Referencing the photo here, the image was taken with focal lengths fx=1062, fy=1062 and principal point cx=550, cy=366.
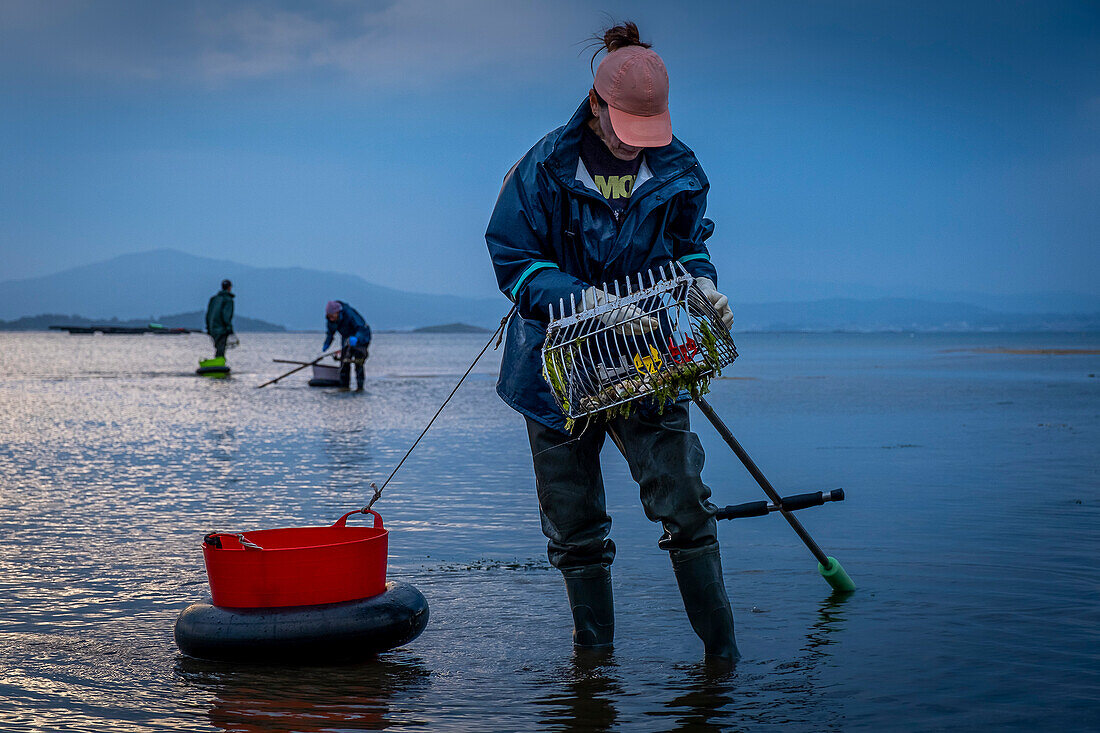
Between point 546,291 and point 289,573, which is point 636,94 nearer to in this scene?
point 546,291

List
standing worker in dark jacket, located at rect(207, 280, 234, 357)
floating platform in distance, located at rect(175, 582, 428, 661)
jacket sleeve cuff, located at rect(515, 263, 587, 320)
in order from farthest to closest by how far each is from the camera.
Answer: standing worker in dark jacket, located at rect(207, 280, 234, 357), floating platform in distance, located at rect(175, 582, 428, 661), jacket sleeve cuff, located at rect(515, 263, 587, 320)

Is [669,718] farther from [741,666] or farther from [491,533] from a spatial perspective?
[491,533]

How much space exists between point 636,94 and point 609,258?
555mm

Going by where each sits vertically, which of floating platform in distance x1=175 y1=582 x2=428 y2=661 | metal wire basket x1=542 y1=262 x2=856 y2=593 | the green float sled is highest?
metal wire basket x1=542 y1=262 x2=856 y2=593

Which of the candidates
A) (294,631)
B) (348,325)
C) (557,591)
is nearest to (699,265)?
(557,591)

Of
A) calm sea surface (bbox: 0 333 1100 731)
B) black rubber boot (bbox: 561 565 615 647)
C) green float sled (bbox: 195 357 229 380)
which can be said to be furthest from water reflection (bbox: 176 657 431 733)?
green float sled (bbox: 195 357 229 380)

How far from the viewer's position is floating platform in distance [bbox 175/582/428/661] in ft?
12.0

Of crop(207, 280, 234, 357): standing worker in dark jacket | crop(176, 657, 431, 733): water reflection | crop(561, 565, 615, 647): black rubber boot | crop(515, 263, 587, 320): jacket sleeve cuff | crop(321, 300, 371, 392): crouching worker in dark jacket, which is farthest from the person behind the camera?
crop(207, 280, 234, 357): standing worker in dark jacket

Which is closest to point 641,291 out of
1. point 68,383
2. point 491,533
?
point 491,533

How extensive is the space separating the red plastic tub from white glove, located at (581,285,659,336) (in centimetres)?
122

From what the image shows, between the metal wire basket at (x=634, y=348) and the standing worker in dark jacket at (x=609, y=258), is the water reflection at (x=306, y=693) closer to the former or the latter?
the standing worker in dark jacket at (x=609, y=258)

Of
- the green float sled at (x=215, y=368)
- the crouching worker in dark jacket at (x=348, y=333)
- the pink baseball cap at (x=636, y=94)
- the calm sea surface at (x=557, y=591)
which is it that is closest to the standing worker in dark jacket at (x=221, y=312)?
the green float sled at (x=215, y=368)

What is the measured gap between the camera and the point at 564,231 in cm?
363

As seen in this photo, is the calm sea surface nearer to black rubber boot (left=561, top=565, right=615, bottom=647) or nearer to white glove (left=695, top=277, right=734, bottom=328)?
black rubber boot (left=561, top=565, right=615, bottom=647)
